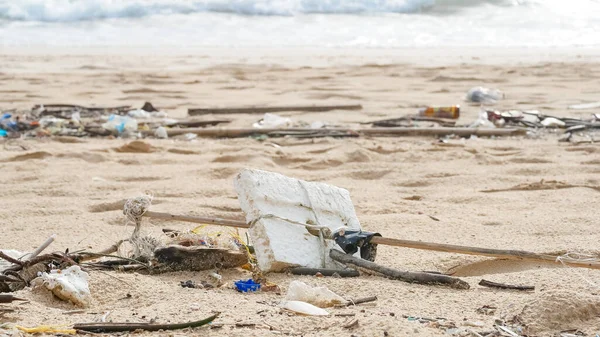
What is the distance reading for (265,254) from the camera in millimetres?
2539

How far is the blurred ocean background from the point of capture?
1539cm

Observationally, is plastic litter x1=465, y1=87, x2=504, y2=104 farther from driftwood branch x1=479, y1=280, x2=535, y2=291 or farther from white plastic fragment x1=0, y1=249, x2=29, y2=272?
white plastic fragment x1=0, y1=249, x2=29, y2=272

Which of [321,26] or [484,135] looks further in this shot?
[321,26]

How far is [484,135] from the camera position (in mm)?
5699

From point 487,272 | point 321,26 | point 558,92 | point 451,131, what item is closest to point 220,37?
point 321,26

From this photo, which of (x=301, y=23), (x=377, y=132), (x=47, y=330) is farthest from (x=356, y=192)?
(x=301, y=23)

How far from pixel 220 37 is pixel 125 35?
1.85 meters

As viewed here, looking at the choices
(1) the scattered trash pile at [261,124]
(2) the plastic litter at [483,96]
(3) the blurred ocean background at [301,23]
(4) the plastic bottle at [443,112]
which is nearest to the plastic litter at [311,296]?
(1) the scattered trash pile at [261,124]

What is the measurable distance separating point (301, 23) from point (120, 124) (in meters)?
12.1

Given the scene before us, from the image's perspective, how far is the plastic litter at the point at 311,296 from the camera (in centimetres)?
225

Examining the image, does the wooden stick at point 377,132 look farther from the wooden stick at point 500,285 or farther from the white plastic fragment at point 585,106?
the wooden stick at point 500,285

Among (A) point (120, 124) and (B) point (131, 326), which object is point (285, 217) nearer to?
(B) point (131, 326)

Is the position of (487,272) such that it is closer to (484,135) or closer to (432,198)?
(432,198)

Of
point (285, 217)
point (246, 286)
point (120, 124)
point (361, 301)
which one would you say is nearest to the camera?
point (361, 301)
